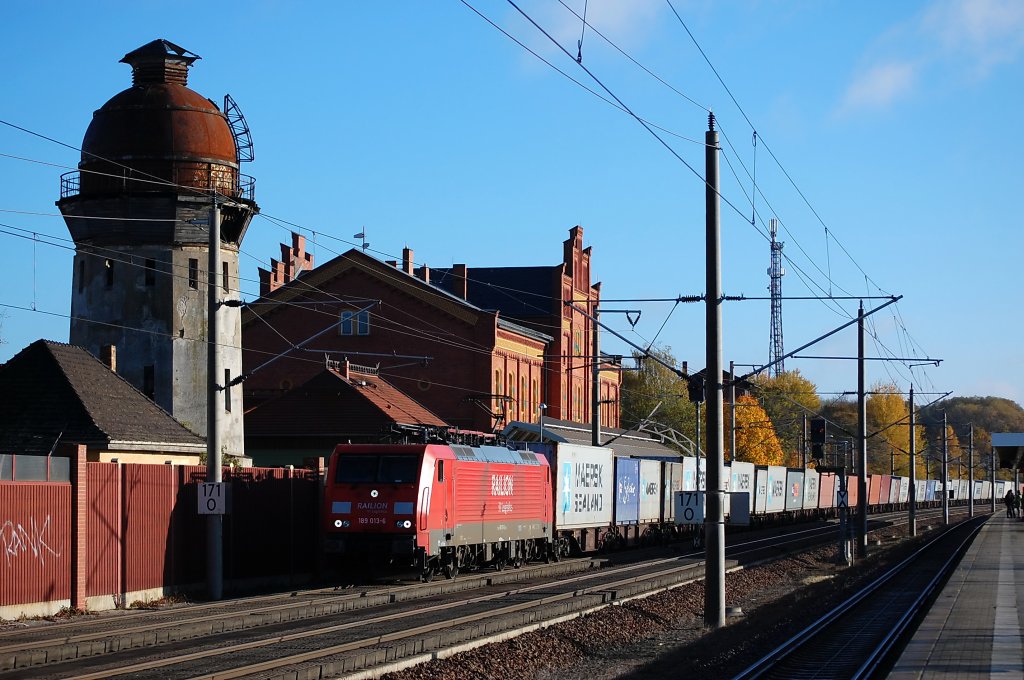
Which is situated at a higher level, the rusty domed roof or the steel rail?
the rusty domed roof

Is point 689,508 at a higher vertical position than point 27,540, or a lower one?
higher

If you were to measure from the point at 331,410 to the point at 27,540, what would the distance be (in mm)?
35267

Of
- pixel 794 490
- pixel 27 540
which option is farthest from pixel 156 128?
pixel 794 490

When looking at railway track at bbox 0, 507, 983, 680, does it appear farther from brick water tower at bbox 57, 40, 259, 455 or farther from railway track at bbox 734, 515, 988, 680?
brick water tower at bbox 57, 40, 259, 455

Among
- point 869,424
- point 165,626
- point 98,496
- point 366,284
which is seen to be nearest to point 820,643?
point 165,626

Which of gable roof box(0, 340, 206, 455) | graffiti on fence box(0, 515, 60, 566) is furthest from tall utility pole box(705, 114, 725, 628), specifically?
gable roof box(0, 340, 206, 455)

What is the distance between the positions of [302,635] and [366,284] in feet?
161

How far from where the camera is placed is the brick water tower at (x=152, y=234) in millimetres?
45875

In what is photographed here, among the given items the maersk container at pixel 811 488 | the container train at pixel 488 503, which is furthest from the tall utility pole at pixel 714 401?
the maersk container at pixel 811 488

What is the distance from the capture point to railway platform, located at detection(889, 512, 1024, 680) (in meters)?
15.4

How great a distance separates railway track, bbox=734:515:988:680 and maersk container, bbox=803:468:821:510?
41241mm

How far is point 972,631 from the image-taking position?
19594 mm

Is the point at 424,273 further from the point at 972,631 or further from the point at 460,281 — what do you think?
the point at 972,631

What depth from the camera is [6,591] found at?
21156mm
